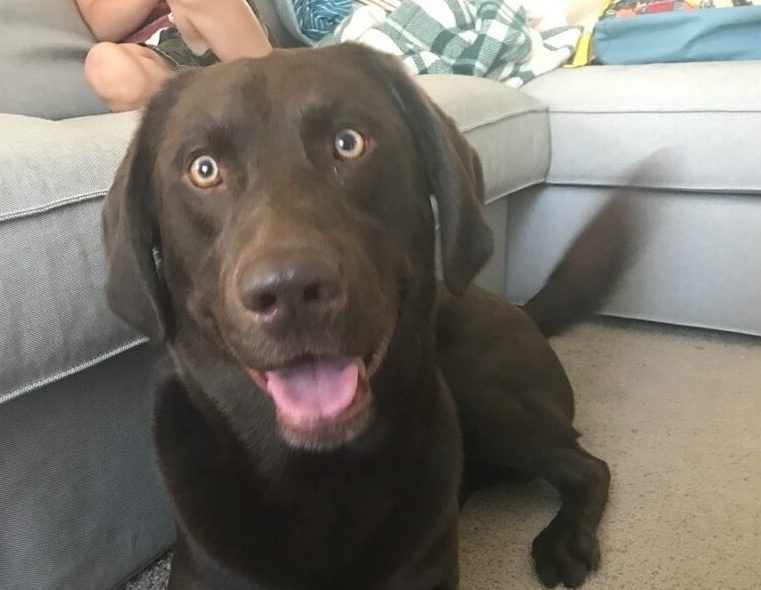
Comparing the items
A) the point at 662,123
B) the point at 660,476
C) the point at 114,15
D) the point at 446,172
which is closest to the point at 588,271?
the point at 660,476

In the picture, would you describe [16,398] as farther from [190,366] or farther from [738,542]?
[738,542]

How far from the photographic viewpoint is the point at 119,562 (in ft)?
3.89

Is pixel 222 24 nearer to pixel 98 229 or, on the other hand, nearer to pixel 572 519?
pixel 98 229

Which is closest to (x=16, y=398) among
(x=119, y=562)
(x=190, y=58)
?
(x=119, y=562)

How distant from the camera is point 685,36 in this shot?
2010mm

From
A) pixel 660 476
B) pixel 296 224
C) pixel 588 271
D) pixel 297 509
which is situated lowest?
pixel 660 476

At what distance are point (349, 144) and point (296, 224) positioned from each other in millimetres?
149

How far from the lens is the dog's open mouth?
817 mm

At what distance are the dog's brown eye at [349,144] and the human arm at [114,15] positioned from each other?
1107mm

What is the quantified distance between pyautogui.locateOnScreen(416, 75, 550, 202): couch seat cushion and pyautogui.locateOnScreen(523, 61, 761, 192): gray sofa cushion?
72mm

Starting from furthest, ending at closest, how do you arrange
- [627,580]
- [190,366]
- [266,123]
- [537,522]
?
1. [537,522]
2. [627,580]
3. [190,366]
4. [266,123]

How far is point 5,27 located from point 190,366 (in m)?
1.06

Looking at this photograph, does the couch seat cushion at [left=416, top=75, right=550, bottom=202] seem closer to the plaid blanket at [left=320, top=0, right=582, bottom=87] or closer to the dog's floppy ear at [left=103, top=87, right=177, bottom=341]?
the plaid blanket at [left=320, top=0, right=582, bottom=87]

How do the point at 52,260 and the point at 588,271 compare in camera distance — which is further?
the point at 588,271
